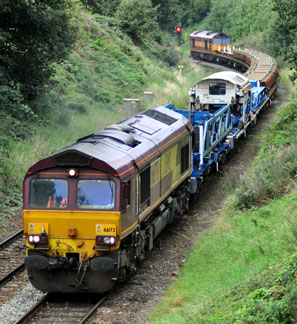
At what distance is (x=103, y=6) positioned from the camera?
153ft

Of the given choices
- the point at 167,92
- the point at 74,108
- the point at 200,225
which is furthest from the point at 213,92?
the point at 167,92

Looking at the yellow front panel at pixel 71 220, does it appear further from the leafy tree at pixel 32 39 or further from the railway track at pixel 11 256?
the leafy tree at pixel 32 39

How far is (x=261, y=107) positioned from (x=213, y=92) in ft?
28.6

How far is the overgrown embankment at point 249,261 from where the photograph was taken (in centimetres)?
871

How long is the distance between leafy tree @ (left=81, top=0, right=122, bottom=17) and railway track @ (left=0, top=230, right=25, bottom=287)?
32652 millimetres

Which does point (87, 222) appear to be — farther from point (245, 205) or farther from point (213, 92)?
point (213, 92)

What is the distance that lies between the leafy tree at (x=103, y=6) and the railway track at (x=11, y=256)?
3265cm

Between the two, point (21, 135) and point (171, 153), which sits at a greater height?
point (171, 153)

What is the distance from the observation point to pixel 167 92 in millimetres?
36562

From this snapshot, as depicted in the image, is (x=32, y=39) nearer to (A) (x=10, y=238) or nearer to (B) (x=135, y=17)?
(A) (x=10, y=238)

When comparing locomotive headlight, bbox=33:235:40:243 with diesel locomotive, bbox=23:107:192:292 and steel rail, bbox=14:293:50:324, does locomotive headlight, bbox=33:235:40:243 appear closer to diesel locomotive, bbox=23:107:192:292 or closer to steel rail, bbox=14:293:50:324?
diesel locomotive, bbox=23:107:192:292

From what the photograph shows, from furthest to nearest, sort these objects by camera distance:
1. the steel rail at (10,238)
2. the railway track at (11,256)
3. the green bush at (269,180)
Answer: the green bush at (269,180)
the steel rail at (10,238)
the railway track at (11,256)

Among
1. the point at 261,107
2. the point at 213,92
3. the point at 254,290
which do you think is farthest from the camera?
the point at 261,107

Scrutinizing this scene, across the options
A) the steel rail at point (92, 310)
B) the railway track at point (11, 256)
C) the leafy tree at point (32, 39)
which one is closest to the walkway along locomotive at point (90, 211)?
the steel rail at point (92, 310)
